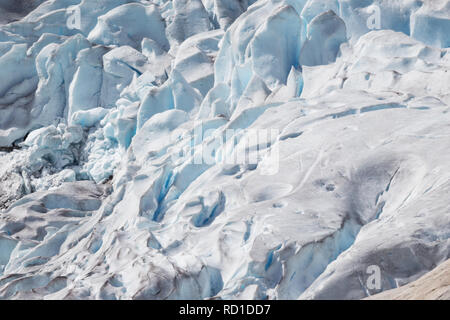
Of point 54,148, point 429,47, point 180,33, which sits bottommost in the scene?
point 54,148

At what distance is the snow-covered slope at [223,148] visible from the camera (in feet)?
17.8

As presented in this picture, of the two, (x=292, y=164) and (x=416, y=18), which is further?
(x=416, y=18)

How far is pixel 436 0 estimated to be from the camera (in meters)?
8.69

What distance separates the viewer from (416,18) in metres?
8.65

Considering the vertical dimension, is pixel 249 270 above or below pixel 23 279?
above

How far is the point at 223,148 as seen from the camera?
24.5 ft

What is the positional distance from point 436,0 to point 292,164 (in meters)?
3.54

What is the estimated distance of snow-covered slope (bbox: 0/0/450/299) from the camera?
17.8 ft
